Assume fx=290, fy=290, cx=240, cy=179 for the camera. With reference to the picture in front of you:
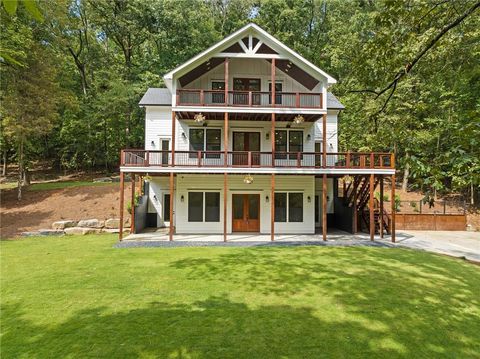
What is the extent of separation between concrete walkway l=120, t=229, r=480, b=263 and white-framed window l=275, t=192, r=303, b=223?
1069 millimetres

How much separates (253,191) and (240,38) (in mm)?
8048

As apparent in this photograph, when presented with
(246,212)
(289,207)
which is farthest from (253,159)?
(289,207)

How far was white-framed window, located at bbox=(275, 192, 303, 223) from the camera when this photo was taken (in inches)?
643

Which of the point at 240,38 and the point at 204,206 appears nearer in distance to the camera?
the point at 240,38

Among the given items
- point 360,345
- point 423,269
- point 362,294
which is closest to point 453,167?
point 360,345

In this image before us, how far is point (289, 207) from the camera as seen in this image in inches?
645

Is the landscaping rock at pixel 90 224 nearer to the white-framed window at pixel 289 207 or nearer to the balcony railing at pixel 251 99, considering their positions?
the balcony railing at pixel 251 99

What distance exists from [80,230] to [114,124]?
19.6m

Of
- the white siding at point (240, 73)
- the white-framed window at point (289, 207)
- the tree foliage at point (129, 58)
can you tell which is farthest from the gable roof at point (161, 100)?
the white-framed window at point (289, 207)

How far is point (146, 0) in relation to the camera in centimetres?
2988

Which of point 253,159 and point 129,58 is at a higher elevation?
point 129,58

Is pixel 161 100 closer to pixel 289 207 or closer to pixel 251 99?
pixel 251 99

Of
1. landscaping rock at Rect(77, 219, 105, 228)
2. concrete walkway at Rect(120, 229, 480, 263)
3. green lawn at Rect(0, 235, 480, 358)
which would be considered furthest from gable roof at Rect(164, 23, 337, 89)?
green lawn at Rect(0, 235, 480, 358)

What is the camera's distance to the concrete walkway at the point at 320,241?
42.3 ft
